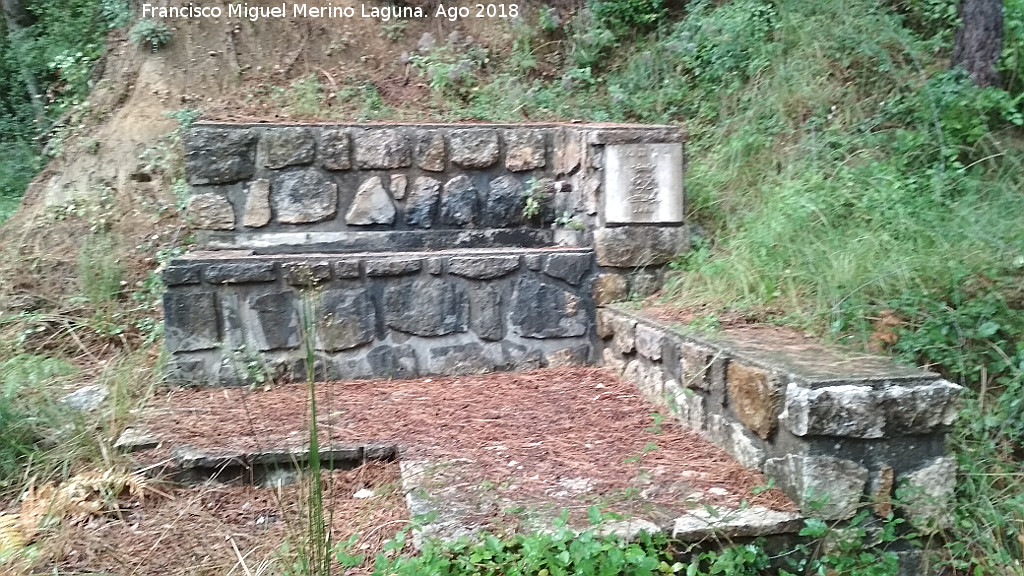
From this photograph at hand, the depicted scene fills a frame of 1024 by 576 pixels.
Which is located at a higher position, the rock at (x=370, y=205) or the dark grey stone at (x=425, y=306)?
the rock at (x=370, y=205)

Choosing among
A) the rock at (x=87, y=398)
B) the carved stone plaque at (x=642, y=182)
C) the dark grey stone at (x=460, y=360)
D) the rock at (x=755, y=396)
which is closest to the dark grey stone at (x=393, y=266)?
the dark grey stone at (x=460, y=360)

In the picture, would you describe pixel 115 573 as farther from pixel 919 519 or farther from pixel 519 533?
pixel 919 519

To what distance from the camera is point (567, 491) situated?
7.29ft

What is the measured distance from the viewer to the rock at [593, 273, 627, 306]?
145 inches

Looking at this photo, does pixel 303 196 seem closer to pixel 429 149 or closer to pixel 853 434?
pixel 429 149

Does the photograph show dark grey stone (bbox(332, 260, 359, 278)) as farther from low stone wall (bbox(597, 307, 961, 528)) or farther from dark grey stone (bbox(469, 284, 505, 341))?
low stone wall (bbox(597, 307, 961, 528))

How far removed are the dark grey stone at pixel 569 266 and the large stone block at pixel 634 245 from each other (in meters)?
0.07

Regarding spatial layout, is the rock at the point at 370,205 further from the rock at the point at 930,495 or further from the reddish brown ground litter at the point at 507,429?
the rock at the point at 930,495

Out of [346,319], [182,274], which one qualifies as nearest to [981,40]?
[346,319]

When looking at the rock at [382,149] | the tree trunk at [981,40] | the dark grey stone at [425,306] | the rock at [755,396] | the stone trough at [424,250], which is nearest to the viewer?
the rock at [755,396]

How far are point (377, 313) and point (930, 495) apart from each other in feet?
7.88

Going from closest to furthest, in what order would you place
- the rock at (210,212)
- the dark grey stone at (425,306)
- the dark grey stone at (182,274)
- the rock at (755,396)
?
the rock at (755,396) < the dark grey stone at (182,274) < the dark grey stone at (425,306) < the rock at (210,212)

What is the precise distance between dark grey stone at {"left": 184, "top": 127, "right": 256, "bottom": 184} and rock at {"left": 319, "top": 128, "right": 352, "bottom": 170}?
0.34 meters

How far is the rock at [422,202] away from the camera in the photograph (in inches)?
154
